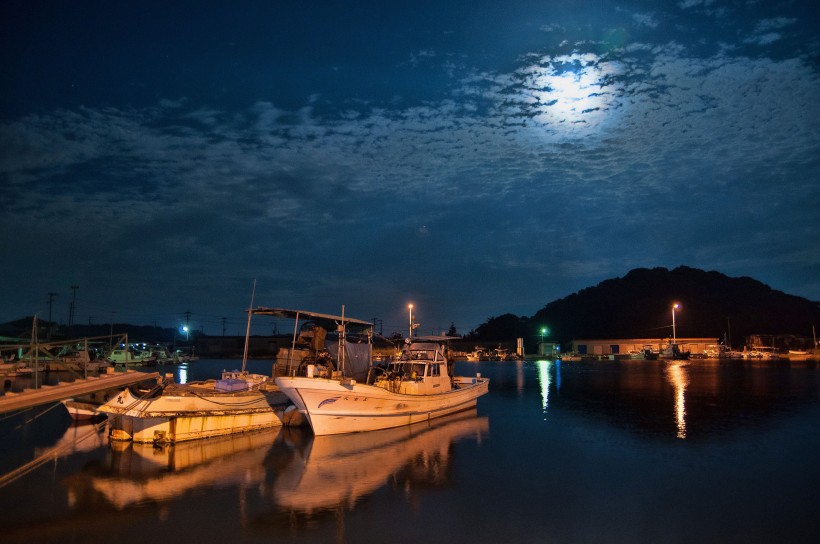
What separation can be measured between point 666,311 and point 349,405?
154 meters

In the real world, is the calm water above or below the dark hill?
below

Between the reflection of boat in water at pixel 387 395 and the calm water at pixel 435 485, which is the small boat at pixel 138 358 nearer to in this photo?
the calm water at pixel 435 485

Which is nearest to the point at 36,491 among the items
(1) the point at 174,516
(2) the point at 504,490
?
(1) the point at 174,516

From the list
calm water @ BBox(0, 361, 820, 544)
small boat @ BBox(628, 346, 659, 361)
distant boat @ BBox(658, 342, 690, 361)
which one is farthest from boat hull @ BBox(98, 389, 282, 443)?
small boat @ BBox(628, 346, 659, 361)

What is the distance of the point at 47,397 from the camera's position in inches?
618

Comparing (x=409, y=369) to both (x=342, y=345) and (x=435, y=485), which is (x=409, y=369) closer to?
(x=342, y=345)

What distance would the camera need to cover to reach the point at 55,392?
16.2 metres

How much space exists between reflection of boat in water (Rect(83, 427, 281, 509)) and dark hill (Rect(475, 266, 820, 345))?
138 m

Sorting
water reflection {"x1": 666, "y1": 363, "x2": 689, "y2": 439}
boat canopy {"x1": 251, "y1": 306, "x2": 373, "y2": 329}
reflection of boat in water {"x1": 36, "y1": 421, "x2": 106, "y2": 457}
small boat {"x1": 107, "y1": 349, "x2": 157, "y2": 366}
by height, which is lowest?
reflection of boat in water {"x1": 36, "y1": 421, "x2": 106, "y2": 457}

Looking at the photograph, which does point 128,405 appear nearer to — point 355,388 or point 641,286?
point 355,388

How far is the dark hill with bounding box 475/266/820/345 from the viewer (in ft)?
495

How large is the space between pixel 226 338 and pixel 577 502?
6821 inches

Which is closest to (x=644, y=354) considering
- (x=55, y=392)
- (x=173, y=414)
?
(x=173, y=414)

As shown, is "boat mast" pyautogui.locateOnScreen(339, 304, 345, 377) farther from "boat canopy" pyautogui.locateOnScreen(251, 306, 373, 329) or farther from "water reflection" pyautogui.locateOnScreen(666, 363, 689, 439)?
"water reflection" pyautogui.locateOnScreen(666, 363, 689, 439)
